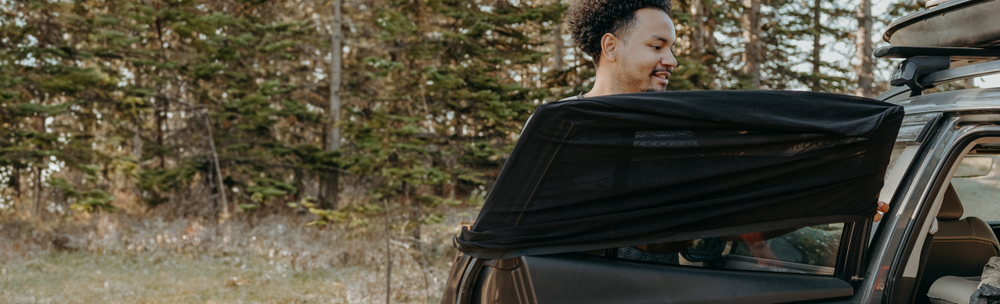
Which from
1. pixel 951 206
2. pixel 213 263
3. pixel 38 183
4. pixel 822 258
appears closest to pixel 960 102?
pixel 822 258

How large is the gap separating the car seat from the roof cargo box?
725mm

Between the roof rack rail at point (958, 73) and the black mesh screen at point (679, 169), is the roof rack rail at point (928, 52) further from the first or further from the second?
the black mesh screen at point (679, 169)

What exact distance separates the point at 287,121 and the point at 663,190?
52.0ft

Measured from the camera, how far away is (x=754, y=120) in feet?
5.94

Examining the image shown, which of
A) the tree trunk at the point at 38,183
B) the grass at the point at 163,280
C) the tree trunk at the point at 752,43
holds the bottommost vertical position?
the grass at the point at 163,280

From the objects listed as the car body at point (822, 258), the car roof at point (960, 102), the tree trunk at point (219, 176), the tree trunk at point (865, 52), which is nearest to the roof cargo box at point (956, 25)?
the car body at point (822, 258)

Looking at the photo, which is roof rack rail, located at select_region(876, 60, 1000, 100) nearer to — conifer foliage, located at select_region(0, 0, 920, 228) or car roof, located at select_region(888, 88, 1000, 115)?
car roof, located at select_region(888, 88, 1000, 115)

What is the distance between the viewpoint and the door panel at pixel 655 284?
1.76m

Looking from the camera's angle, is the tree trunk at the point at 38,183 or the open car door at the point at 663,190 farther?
the tree trunk at the point at 38,183

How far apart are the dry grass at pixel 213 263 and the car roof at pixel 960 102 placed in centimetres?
646

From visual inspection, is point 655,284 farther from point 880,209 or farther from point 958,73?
point 958,73

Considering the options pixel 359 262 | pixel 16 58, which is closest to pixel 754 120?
pixel 359 262

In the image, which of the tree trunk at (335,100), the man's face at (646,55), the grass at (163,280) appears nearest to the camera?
the man's face at (646,55)

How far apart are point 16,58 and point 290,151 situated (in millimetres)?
5882
